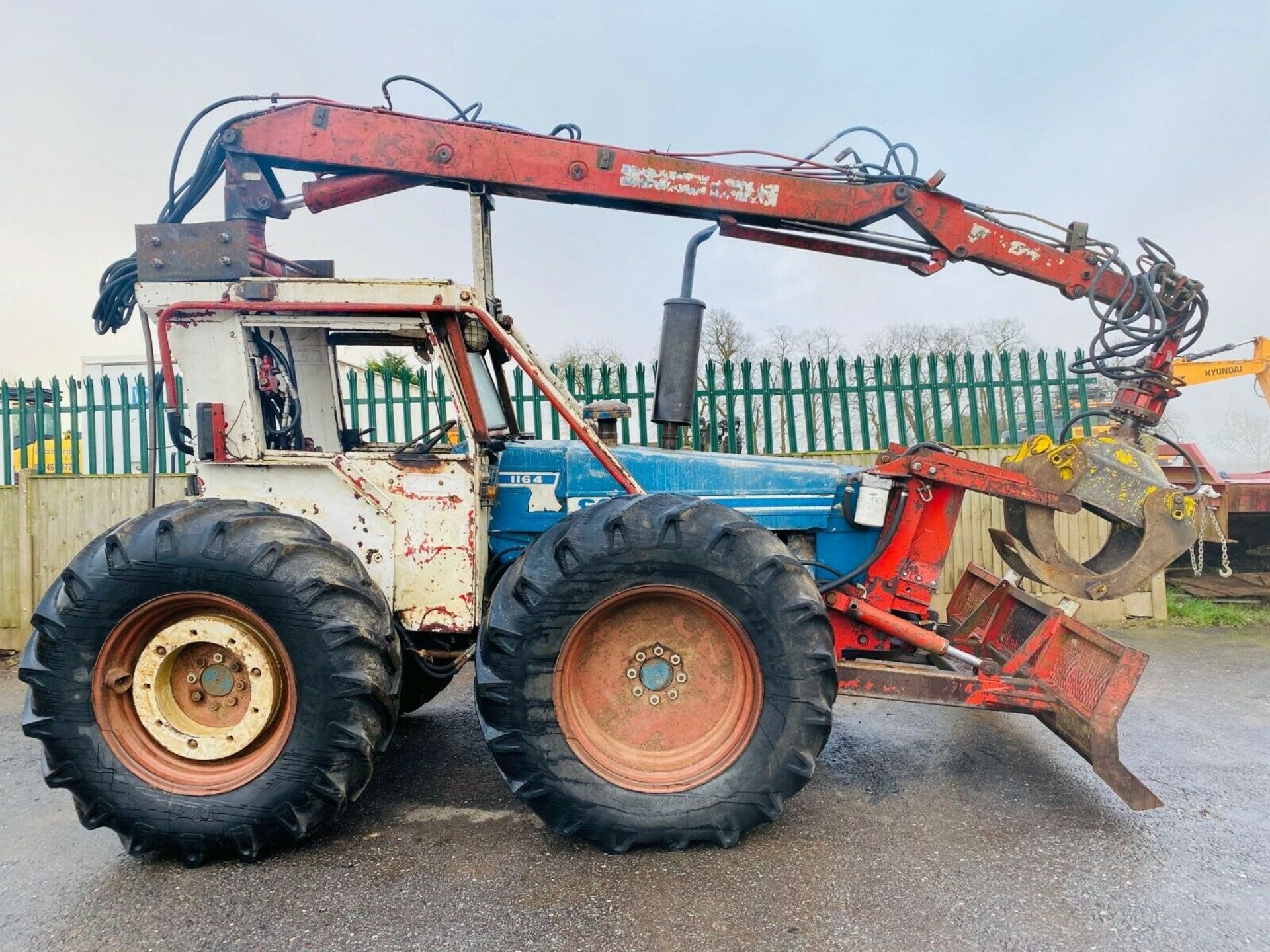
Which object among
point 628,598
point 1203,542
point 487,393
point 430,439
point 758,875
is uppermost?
point 487,393

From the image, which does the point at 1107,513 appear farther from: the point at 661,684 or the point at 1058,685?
the point at 661,684

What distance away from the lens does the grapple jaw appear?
351 centimetres

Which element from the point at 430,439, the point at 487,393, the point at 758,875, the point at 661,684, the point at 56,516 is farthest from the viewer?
the point at 56,516

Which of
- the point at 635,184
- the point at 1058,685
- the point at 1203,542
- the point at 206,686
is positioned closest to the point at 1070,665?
the point at 1058,685

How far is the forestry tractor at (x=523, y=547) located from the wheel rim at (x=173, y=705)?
0.01 metres

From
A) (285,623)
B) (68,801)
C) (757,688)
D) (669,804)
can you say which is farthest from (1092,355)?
(68,801)

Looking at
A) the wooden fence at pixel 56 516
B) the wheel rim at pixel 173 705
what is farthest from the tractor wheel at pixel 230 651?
the wooden fence at pixel 56 516

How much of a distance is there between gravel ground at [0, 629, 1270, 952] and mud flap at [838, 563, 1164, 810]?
333mm

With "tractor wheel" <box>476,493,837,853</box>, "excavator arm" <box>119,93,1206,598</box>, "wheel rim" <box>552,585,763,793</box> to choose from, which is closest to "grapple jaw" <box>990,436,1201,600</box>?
"excavator arm" <box>119,93,1206,598</box>

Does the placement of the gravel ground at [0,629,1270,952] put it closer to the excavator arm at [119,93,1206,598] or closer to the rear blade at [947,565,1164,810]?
the rear blade at [947,565,1164,810]

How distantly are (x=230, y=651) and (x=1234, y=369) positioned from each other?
10443mm

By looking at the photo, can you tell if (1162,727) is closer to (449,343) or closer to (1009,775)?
(1009,775)

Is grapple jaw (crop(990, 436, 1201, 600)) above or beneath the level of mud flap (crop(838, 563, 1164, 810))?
above

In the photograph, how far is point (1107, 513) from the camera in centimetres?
364
